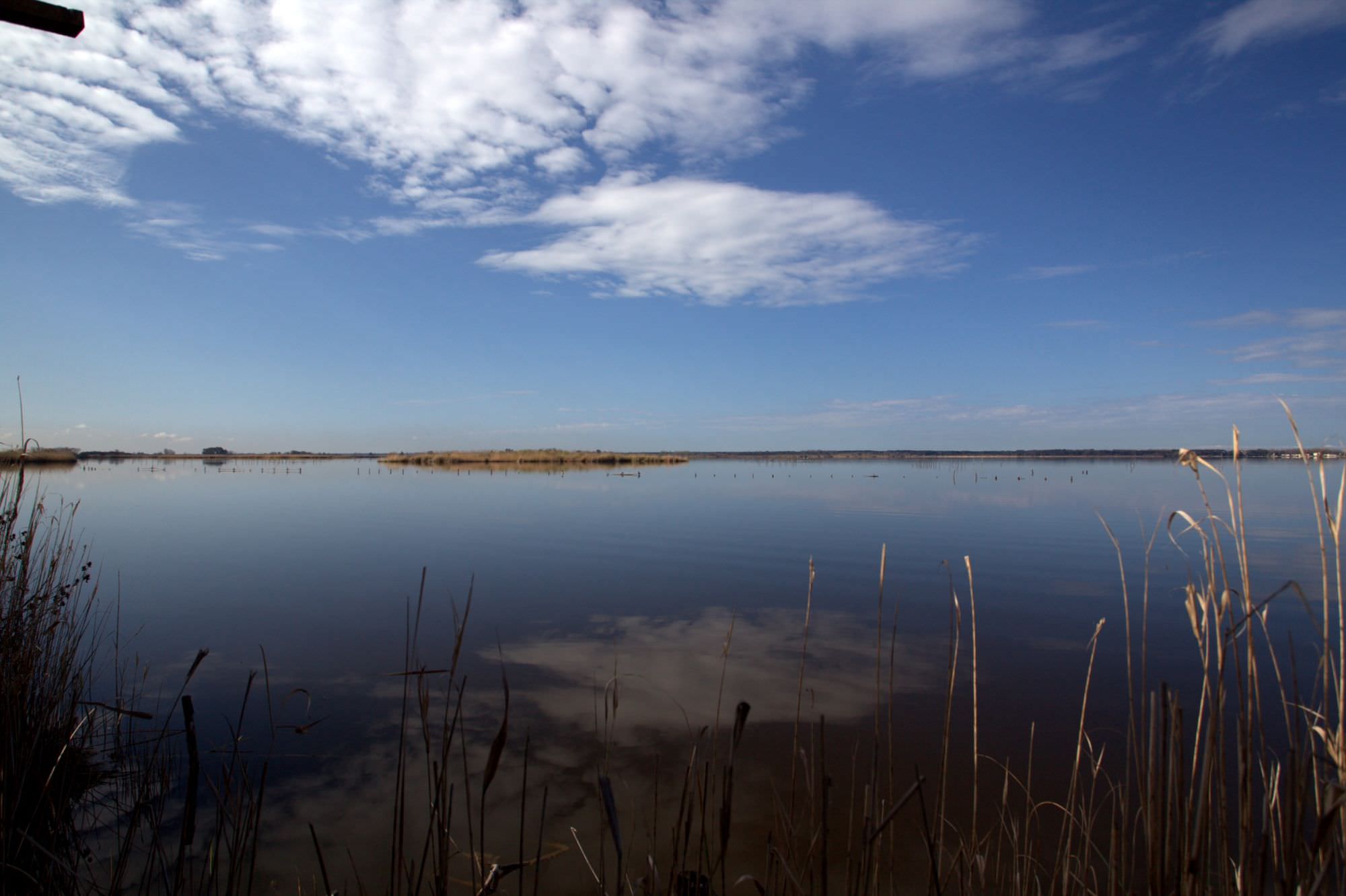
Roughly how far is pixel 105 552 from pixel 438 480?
2470 centimetres

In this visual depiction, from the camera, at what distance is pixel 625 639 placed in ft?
24.9

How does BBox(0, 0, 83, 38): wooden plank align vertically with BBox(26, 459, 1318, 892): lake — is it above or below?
above

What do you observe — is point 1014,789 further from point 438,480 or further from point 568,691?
point 438,480

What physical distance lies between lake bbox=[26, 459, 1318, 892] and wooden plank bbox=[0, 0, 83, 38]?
1.66m

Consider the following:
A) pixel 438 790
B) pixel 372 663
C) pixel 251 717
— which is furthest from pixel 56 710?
pixel 438 790

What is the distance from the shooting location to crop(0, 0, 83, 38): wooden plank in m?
1.66

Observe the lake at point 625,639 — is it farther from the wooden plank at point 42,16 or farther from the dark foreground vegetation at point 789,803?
the wooden plank at point 42,16

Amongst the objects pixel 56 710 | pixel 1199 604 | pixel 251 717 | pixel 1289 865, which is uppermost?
pixel 1199 604

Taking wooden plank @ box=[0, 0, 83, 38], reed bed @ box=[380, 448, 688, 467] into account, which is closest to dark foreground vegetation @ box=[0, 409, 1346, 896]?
wooden plank @ box=[0, 0, 83, 38]

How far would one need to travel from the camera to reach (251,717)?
5613 mm

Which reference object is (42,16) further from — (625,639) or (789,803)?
(625,639)

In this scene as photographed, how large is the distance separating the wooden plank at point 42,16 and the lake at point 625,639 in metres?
1.66

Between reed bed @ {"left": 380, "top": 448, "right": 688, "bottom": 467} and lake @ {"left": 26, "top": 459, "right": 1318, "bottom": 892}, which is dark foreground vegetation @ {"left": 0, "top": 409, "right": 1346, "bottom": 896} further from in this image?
reed bed @ {"left": 380, "top": 448, "right": 688, "bottom": 467}

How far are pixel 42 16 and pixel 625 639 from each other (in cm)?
669
